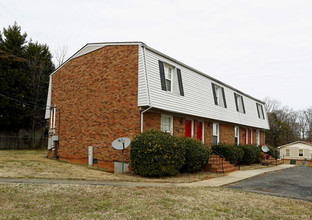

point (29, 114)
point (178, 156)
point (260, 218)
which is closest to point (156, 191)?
point (260, 218)

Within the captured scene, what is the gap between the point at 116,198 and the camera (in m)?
6.67

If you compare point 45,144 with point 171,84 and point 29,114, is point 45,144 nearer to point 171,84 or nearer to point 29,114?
point 29,114

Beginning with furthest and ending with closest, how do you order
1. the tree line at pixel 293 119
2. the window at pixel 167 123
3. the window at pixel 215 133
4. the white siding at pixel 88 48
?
the tree line at pixel 293 119 < the window at pixel 215 133 < the white siding at pixel 88 48 < the window at pixel 167 123

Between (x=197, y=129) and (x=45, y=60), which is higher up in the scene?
(x=45, y=60)

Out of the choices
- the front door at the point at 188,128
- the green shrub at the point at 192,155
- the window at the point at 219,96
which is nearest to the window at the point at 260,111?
the window at the point at 219,96

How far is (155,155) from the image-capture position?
10680mm

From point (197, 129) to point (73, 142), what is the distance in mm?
7774

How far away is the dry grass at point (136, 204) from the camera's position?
545cm

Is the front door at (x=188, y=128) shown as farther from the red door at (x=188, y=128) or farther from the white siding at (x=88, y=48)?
the white siding at (x=88, y=48)

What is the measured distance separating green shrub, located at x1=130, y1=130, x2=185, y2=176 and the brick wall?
1.45 metres

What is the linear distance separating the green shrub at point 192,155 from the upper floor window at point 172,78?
9.50 feet

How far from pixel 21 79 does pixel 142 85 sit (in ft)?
67.6

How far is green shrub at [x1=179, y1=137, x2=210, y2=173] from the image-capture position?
12344mm

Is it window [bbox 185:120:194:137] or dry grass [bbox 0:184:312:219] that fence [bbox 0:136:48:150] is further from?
dry grass [bbox 0:184:312:219]
